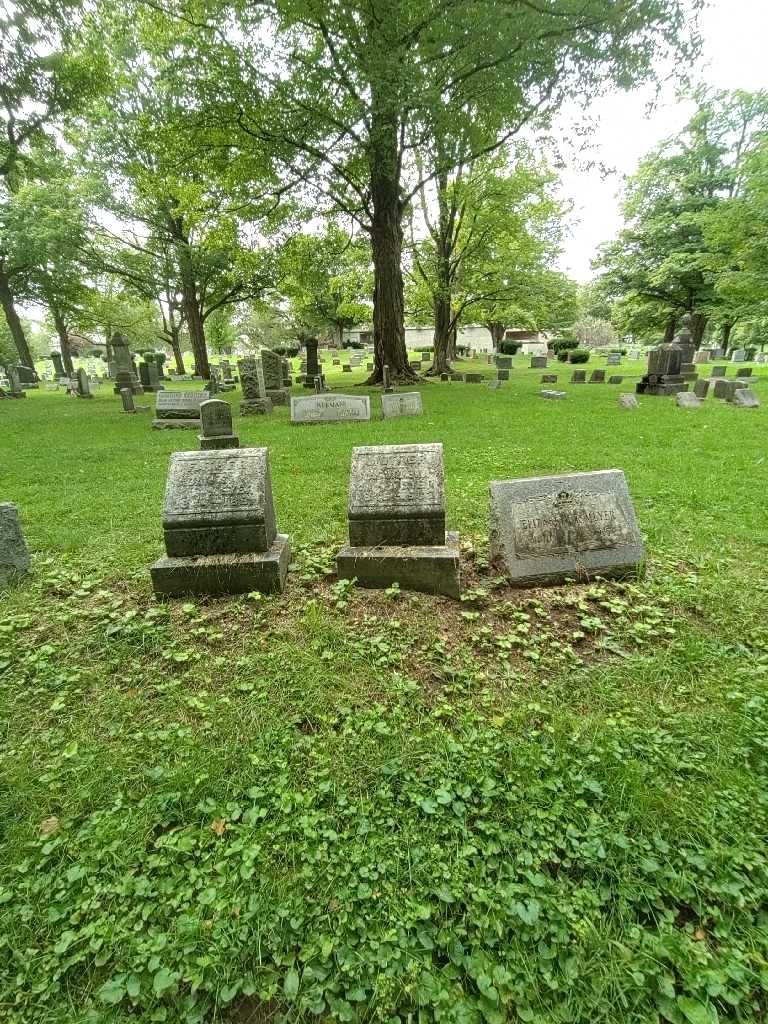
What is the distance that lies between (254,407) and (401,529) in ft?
A: 33.6

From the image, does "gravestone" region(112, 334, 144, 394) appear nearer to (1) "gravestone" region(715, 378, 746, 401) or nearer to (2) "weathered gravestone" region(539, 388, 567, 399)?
(2) "weathered gravestone" region(539, 388, 567, 399)

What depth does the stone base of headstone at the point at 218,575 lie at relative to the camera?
12.0 ft

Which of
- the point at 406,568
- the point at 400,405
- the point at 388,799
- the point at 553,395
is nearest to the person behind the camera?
the point at 388,799

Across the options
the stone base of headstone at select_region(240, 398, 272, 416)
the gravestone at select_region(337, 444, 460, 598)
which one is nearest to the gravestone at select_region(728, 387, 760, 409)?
the gravestone at select_region(337, 444, 460, 598)

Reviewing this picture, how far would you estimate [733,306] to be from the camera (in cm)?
2067

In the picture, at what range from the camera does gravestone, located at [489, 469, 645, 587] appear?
366cm

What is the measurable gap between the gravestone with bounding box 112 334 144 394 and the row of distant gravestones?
55.2 ft

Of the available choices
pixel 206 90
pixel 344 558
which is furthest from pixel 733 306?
pixel 344 558

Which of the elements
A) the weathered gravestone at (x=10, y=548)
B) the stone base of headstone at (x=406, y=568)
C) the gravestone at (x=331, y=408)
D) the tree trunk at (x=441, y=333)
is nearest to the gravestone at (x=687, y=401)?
the gravestone at (x=331, y=408)

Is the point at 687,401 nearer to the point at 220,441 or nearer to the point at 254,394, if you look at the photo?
the point at 220,441

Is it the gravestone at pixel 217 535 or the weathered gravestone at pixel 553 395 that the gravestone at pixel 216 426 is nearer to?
the gravestone at pixel 217 535

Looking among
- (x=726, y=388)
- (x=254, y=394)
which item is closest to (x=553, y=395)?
(x=726, y=388)

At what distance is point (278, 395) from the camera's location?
14.0 metres

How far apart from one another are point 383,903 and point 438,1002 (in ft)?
0.99
